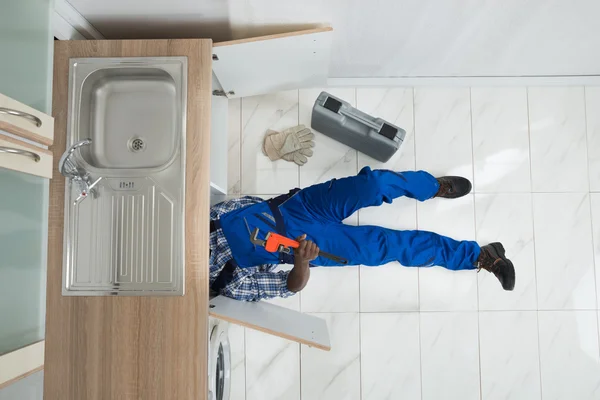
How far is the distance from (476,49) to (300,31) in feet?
3.11

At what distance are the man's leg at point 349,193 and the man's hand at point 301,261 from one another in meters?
0.29

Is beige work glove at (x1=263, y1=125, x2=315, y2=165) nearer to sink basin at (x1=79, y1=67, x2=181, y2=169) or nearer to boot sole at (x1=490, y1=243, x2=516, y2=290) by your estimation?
sink basin at (x1=79, y1=67, x2=181, y2=169)

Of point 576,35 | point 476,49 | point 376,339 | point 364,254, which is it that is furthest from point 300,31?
point 376,339

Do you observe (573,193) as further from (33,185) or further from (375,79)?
(33,185)

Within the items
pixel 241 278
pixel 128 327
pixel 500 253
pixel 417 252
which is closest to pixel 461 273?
pixel 500 253

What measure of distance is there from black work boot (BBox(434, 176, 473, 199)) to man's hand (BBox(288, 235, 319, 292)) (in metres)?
0.97

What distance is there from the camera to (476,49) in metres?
2.13

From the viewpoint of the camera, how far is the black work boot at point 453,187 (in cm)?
238

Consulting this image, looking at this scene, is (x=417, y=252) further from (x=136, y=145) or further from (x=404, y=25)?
(x=136, y=145)

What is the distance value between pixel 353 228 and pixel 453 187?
64cm

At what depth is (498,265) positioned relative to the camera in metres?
2.23

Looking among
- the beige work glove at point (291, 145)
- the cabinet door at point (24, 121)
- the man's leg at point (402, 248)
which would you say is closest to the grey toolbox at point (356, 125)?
the beige work glove at point (291, 145)

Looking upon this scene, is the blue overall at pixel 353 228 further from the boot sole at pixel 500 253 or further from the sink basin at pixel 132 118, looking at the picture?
the sink basin at pixel 132 118

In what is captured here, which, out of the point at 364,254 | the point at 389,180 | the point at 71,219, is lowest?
the point at 364,254
